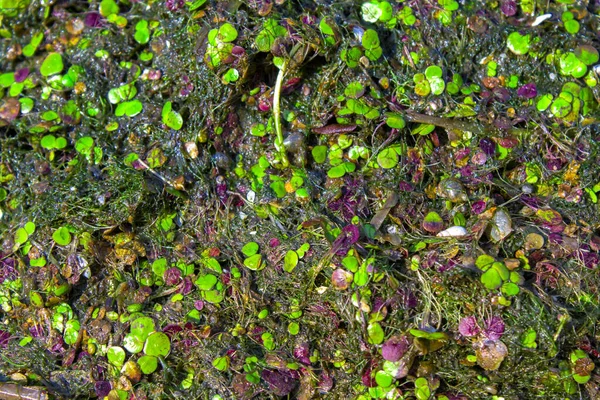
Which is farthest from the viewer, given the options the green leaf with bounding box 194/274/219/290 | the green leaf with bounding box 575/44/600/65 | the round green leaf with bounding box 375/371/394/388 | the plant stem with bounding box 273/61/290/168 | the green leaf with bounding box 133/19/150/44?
the green leaf with bounding box 133/19/150/44

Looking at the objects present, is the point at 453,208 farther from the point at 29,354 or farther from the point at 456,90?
the point at 29,354

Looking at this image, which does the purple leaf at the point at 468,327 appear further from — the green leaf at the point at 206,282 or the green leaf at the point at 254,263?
the green leaf at the point at 206,282

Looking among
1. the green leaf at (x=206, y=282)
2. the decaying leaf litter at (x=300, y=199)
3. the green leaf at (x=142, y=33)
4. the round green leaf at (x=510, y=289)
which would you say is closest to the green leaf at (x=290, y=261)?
the decaying leaf litter at (x=300, y=199)

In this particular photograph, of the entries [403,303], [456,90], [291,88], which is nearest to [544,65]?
[456,90]

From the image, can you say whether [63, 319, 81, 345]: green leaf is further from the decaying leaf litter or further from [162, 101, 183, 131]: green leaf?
[162, 101, 183, 131]: green leaf

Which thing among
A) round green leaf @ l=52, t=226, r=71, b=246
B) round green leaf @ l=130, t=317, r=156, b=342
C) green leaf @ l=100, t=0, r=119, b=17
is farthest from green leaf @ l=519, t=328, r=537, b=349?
green leaf @ l=100, t=0, r=119, b=17

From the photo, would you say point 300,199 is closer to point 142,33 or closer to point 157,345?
point 157,345
